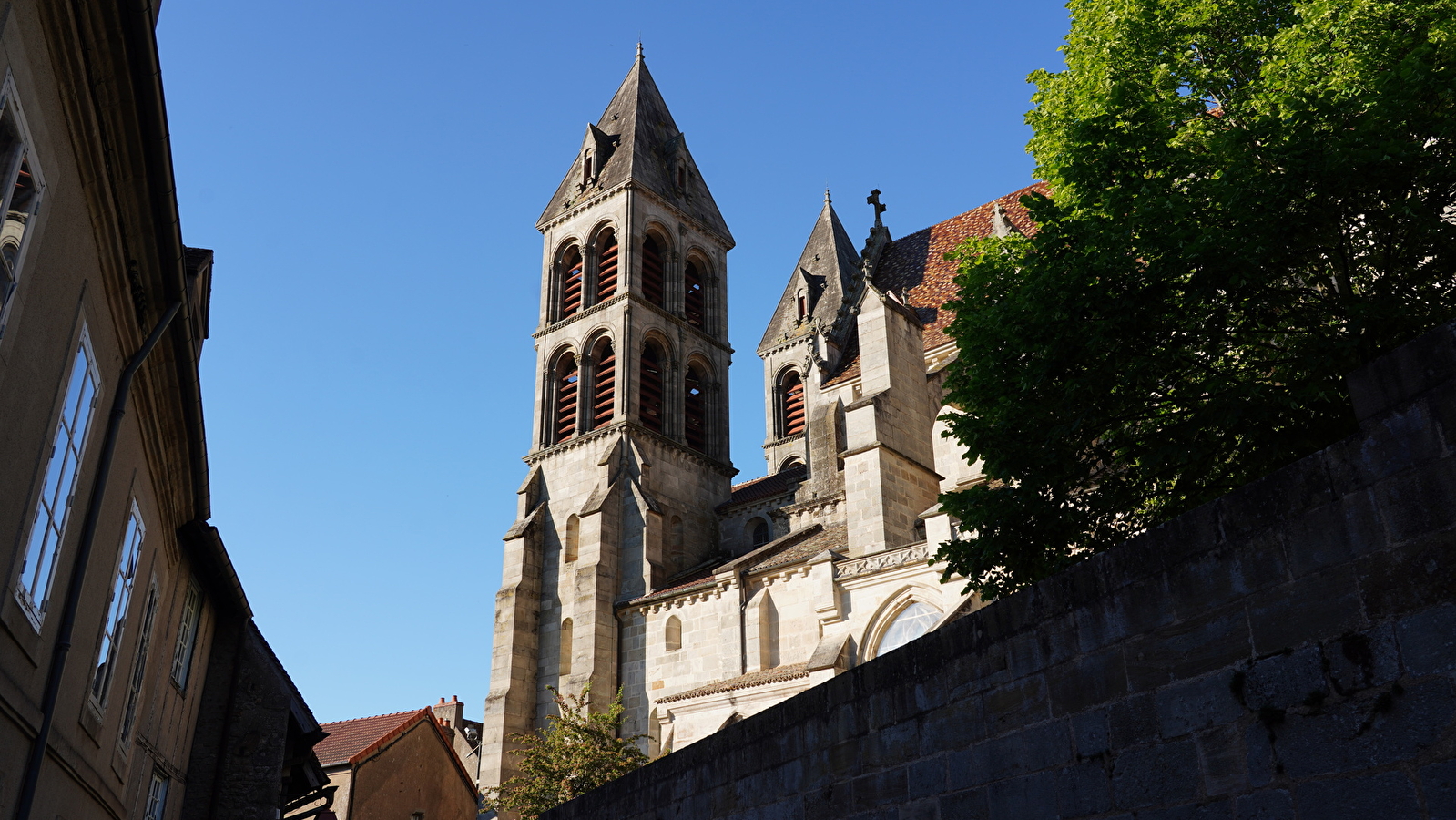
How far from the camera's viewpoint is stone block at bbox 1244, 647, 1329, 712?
4.25 m

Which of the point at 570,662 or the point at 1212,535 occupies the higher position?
Result: the point at 570,662

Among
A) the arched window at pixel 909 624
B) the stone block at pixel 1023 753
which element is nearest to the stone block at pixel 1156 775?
the stone block at pixel 1023 753

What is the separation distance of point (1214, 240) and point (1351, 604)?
584 cm

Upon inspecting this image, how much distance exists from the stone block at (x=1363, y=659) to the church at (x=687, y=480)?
1820cm

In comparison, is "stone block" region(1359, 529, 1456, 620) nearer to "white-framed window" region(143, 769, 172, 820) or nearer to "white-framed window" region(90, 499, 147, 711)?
"white-framed window" region(90, 499, 147, 711)

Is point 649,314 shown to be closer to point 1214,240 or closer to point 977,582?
point 977,582

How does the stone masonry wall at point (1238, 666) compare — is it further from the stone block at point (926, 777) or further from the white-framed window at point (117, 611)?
the white-framed window at point (117, 611)

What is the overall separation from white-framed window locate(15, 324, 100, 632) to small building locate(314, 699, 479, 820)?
62.7ft

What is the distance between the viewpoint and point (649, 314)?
1521 inches

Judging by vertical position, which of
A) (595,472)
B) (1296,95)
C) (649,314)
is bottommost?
(1296,95)

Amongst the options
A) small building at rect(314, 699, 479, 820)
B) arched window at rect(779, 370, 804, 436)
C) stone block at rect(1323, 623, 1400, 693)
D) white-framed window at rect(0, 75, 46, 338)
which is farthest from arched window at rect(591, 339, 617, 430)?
stone block at rect(1323, 623, 1400, 693)

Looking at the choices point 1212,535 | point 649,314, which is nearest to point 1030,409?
point 1212,535

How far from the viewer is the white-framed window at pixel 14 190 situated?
217 inches

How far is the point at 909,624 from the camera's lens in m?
23.8
